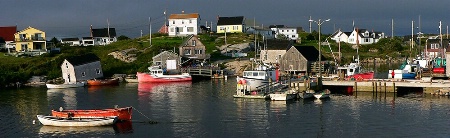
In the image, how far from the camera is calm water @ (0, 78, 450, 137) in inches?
1575

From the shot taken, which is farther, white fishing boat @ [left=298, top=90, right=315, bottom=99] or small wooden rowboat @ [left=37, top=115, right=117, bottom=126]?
white fishing boat @ [left=298, top=90, right=315, bottom=99]

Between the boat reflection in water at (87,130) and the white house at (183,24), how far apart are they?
8127 cm

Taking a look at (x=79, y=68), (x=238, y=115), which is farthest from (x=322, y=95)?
(x=79, y=68)

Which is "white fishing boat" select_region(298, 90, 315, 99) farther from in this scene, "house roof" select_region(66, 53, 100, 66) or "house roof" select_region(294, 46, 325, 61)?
"house roof" select_region(66, 53, 100, 66)

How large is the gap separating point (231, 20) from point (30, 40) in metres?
46.0

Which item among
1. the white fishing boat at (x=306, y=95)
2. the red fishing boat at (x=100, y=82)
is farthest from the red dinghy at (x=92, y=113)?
the red fishing boat at (x=100, y=82)

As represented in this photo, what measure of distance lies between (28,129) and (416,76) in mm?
44720

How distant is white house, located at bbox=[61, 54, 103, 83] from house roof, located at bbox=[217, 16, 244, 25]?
170 ft

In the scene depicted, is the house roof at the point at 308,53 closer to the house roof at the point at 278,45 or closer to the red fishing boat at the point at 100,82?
the house roof at the point at 278,45

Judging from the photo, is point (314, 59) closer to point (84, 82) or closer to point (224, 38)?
point (84, 82)

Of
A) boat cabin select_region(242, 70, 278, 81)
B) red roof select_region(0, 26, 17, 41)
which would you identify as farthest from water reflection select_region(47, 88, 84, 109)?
red roof select_region(0, 26, 17, 41)

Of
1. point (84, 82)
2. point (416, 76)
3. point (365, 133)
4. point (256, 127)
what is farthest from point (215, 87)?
point (365, 133)

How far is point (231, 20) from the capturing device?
132250 millimetres

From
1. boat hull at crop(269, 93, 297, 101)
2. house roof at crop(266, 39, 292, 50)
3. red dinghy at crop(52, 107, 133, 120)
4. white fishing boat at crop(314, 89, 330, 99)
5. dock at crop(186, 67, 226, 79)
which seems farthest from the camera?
house roof at crop(266, 39, 292, 50)
